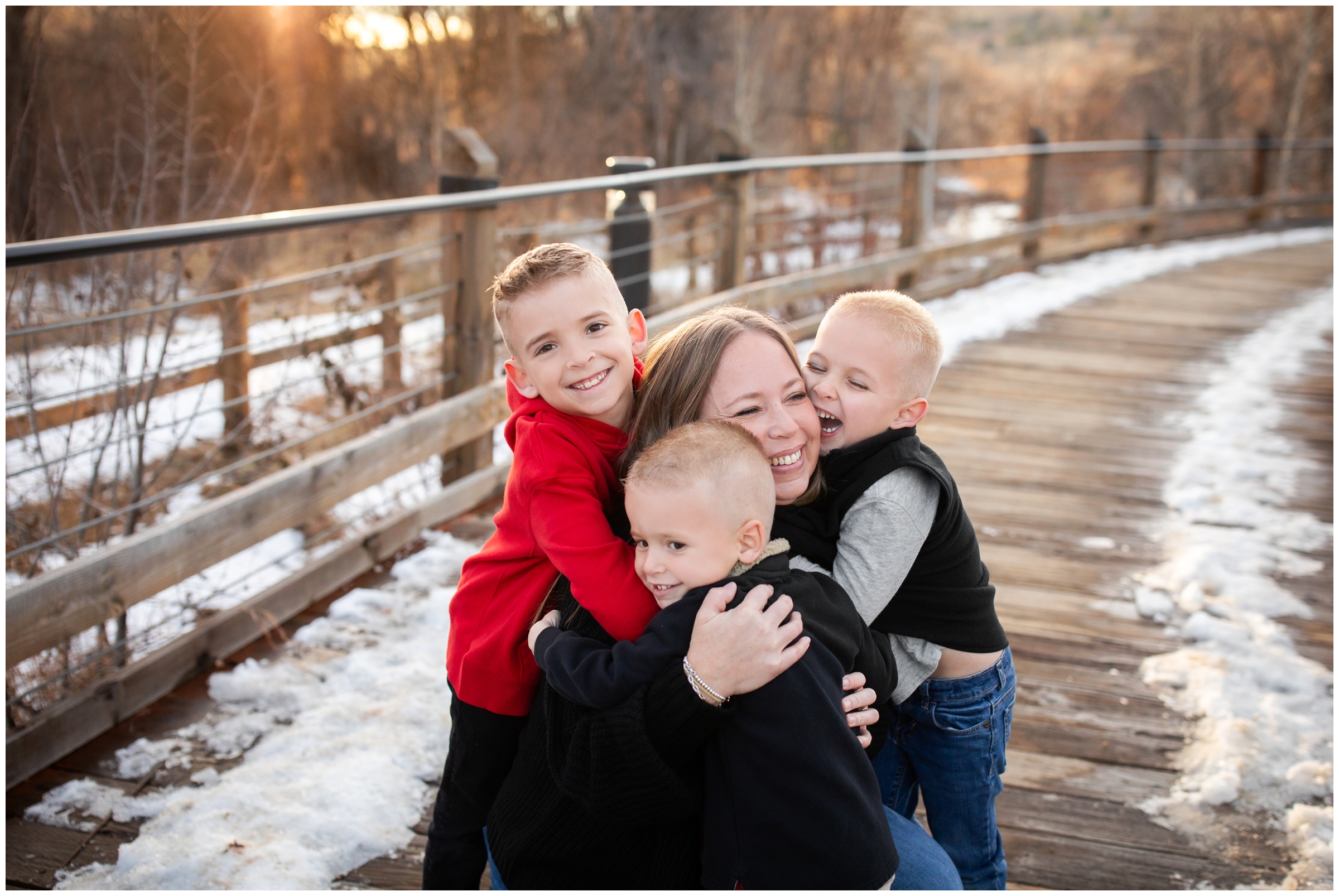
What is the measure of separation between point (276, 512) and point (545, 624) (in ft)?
5.75

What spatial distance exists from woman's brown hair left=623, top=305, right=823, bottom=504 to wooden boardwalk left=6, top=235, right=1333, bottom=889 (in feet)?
3.69

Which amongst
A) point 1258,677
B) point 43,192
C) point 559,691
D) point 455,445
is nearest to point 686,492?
point 559,691

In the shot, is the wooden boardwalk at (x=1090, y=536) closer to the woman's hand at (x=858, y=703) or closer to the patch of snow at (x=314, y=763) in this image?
the woman's hand at (x=858, y=703)

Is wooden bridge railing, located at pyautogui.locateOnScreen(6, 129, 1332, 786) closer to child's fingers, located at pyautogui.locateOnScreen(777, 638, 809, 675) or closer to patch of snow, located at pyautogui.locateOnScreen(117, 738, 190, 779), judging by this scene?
patch of snow, located at pyautogui.locateOnScreen(117, 738, 190, 779)

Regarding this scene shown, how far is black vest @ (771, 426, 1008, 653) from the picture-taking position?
1.51m

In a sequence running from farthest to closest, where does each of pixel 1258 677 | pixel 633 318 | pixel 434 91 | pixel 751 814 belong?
pixel 434 91, pixel 1258 677, pixel 633 318, pixel 751 814

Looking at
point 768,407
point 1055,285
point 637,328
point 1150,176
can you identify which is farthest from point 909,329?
point 1150,176

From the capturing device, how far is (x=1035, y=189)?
949 cm

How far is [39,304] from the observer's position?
13.3 ft

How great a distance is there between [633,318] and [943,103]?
3931 cm

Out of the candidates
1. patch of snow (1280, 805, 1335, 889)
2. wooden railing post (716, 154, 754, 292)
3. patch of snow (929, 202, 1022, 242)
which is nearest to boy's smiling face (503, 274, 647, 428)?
patch of snow (1280, 805, 1335, 889)

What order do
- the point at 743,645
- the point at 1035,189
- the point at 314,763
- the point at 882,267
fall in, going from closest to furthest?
1. the point at 743,645
2. the point at 314,763
3. the point at 882,267
4. the point at 1035,189

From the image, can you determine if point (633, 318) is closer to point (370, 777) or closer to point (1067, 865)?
point (370, 777)

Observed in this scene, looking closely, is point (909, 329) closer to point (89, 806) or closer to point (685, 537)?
point (685, 537)
